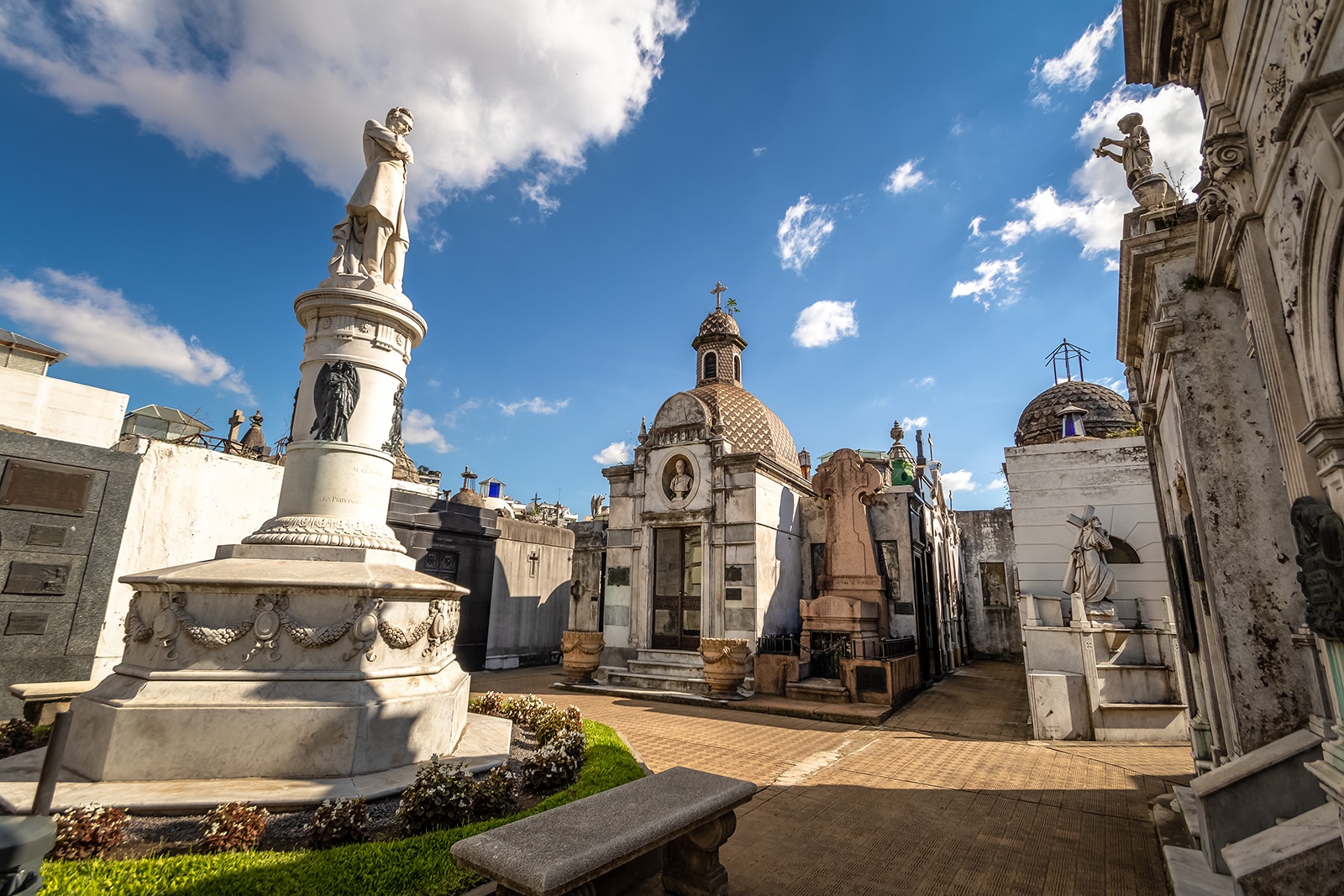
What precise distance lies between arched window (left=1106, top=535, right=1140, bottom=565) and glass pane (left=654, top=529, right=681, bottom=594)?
10667 mm

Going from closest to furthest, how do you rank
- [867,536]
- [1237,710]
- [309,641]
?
[1237,710], [309,641], [867,536]

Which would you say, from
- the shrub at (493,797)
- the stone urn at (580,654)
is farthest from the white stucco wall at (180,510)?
the shrub at (493,797)

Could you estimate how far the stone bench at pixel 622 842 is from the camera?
3.15m

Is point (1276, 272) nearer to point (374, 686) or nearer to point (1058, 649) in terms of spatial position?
point (374, 686)

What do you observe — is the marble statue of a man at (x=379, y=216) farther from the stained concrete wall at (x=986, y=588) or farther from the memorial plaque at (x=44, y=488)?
the stained concrete wall at (x=986, y=588)

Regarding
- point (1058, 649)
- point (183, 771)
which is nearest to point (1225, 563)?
point (1058, 649)

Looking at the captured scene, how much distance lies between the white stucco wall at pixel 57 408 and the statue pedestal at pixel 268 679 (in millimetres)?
11860

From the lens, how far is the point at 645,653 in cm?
1552

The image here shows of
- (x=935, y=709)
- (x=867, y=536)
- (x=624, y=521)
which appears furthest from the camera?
(x=624, y=521)

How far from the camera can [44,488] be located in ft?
31.5

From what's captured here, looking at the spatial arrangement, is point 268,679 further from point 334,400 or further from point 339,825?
point 334,400

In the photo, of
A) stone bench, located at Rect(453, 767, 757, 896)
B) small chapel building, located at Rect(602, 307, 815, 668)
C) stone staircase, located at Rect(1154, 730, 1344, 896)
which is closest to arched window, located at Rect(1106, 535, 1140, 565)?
small chapel building, located at Rect(602, 307, 815, 668)

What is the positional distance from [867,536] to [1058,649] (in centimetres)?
519

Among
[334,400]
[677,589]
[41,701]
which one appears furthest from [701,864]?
[677,589]
